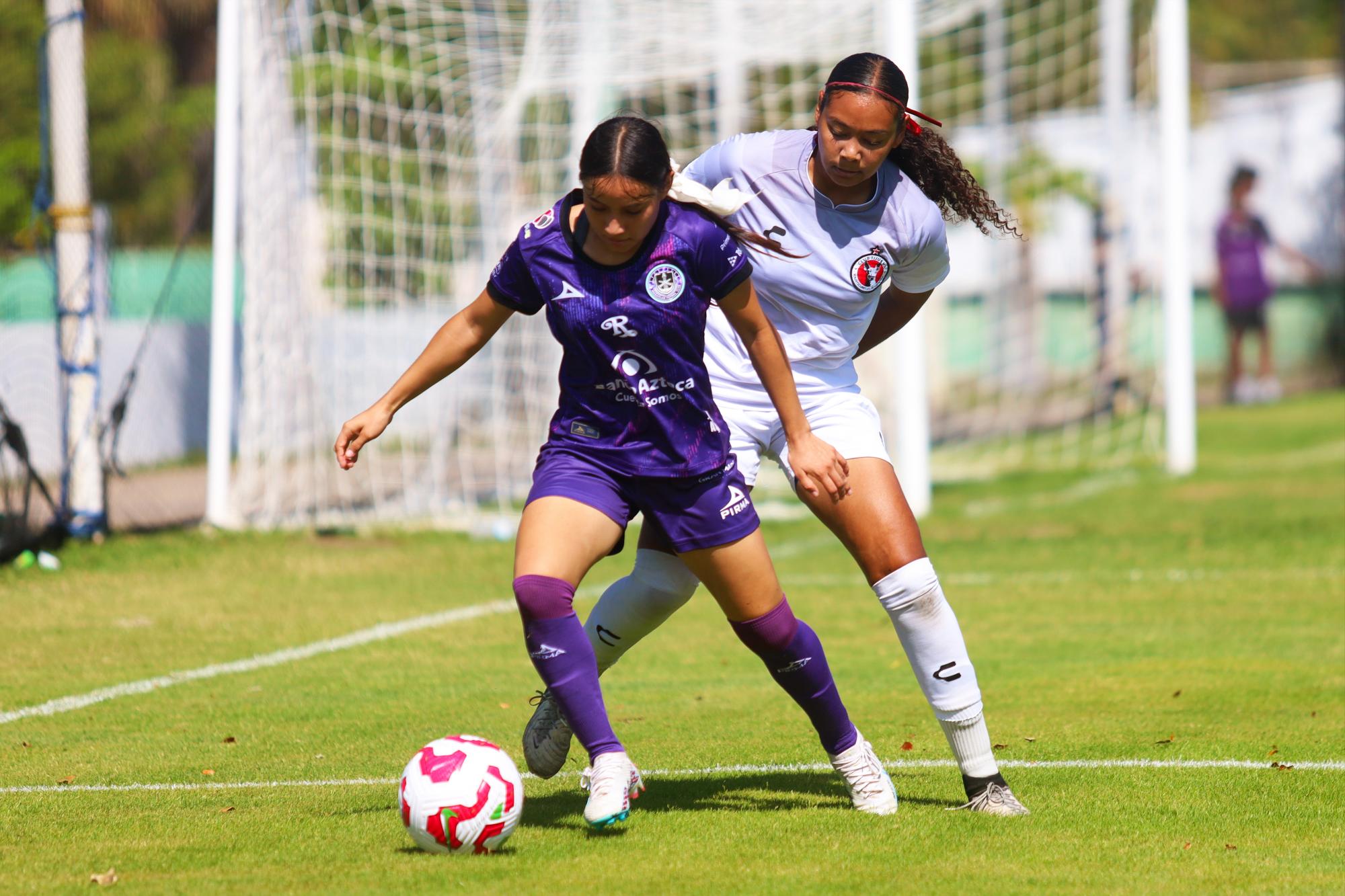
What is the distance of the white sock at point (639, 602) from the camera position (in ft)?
16.4

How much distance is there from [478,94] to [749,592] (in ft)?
30.5

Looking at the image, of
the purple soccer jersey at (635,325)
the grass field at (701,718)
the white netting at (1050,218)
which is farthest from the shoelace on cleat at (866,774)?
the white netting at (1050,218)

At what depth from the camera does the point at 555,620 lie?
4395 mm

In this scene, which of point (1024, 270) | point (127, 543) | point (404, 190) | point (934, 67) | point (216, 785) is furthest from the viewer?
point (1024, 270)

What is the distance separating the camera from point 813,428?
194 inches

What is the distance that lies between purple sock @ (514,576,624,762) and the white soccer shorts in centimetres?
78

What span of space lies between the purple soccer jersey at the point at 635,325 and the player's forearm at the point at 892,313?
921 mm

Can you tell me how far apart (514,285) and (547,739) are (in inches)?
53.0

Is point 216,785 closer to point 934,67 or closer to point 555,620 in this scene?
point 555,620

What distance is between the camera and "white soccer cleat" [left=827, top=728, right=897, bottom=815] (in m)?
4.76

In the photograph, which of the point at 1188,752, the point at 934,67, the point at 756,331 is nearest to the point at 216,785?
the point at 756,331

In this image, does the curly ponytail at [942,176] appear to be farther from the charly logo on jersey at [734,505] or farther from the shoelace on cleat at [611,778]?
the shoelace on cleat at [611,778]

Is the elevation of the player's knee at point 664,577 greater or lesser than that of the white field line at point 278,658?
greater

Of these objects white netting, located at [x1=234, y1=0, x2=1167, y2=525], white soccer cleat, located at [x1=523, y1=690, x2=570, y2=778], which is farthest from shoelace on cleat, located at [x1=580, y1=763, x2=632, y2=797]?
white netting, located at [x1=234, y1=0, x2=1167, y2=525]
